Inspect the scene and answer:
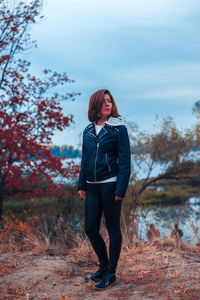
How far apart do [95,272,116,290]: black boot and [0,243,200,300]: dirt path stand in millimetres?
66

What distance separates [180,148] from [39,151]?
30.3ft

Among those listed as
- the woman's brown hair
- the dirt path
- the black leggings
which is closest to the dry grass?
the dirt path

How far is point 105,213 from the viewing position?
13.4 ft

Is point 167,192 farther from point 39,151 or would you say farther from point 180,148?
point 39,151

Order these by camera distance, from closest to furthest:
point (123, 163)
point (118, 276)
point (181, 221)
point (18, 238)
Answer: point (123, 163), point (118, 276), point (18, 238), point (181, 221)

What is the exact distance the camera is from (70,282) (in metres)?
Result: 4.38

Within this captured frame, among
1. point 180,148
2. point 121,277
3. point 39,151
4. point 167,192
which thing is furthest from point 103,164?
point 167,192

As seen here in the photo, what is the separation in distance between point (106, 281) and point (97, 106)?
1.98m

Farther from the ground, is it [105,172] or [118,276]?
[105,172]

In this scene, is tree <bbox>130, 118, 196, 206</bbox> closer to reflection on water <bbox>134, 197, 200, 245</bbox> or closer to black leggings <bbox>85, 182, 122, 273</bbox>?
reflection on water <bbox>134, 197, 200, 245</bbox>

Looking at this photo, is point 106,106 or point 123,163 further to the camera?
point 106,106

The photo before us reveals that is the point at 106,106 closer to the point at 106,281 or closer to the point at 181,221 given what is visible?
the point at 106,281

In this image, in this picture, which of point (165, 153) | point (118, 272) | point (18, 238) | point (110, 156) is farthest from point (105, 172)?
point (165, 153)

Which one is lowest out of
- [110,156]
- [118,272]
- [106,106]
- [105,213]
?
[118,272]
